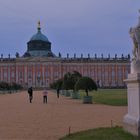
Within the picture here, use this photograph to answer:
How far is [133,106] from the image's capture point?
380 inches

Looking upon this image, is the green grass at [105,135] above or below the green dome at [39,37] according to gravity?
below

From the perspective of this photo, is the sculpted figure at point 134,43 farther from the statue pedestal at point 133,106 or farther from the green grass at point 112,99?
the green grass at point 112,99

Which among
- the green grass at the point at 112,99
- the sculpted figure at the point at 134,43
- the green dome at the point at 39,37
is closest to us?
the sculpted figure at the point at 134,43

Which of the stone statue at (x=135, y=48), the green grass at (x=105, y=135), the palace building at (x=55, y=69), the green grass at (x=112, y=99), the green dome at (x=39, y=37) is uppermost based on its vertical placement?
the green dome at (x=39, y=37)

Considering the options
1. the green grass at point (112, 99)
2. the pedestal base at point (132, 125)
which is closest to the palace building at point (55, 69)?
the green grass at point (112, 99)

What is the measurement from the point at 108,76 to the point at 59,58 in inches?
587

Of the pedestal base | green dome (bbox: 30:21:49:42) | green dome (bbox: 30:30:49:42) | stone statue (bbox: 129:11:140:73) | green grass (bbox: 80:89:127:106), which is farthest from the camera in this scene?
green dome (bbox: 30:30:49:42)

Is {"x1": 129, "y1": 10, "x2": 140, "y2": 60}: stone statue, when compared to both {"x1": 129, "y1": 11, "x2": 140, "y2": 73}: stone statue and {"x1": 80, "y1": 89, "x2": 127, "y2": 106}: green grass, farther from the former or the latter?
{"x1": 80, "y1": 89, "x2": 127, "y2": 106}: green grass

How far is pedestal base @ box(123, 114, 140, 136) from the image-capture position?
29.9ft

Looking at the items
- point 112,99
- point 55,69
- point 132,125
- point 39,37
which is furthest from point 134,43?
point 39,37

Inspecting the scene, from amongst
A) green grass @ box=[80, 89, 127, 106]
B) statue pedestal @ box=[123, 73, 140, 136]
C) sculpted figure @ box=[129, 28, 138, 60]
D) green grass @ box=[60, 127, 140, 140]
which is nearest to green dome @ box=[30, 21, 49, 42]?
green grass @ box=[80, 89, 127, 106]

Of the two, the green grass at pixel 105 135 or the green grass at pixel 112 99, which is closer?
the green grass at pixel 105 135

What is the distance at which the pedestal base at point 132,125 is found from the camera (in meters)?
9.12

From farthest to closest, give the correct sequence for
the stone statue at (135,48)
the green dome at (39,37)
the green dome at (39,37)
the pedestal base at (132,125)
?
the green dome at (39,37)
the green dome at (39,37)
the stone statue at (135,48)
the pedestal base at (132,125)
